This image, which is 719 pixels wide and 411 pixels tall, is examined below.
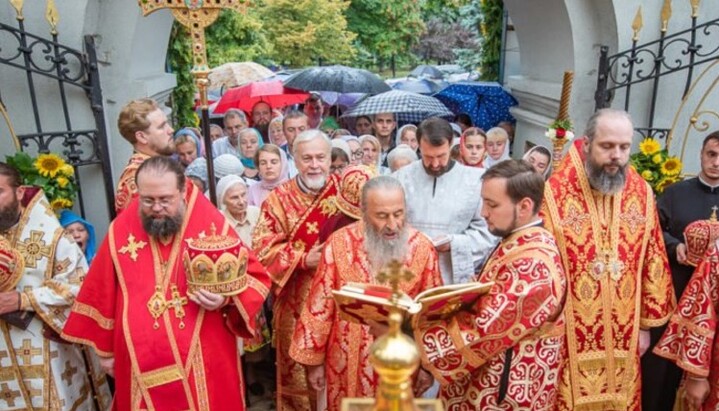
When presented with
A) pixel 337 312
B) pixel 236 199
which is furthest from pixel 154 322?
pixel 236 199

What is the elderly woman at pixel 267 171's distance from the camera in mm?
4684

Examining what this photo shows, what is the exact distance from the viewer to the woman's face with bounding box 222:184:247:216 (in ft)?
14.0

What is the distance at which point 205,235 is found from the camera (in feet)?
9.71

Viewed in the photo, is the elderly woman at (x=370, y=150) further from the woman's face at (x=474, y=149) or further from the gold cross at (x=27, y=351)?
the gold cross at (x=27, y=351)

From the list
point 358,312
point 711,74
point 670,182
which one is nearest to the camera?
point 358,312

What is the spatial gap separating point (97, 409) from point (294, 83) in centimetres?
608

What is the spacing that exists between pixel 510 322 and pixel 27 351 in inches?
103

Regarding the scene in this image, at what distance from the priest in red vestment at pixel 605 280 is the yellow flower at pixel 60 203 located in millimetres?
3168

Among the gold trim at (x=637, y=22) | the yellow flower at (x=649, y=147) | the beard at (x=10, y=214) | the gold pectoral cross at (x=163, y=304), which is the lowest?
the gold pectoral cross at (x=163, y=304)

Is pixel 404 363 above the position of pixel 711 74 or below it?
below

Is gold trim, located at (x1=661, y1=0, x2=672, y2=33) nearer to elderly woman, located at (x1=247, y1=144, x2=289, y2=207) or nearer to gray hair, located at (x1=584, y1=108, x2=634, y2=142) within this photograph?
gray hair, located at (x1=584, y1=108, x2=634, y2=142)

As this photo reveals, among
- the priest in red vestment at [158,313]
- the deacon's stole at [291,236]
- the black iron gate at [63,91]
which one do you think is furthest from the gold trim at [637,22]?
the black iron gate at [63,91]

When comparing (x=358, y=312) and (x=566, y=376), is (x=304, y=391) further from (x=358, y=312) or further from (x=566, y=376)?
(x=358, y=312)

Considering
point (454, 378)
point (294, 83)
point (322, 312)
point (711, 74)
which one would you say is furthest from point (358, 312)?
point (294, 83)
